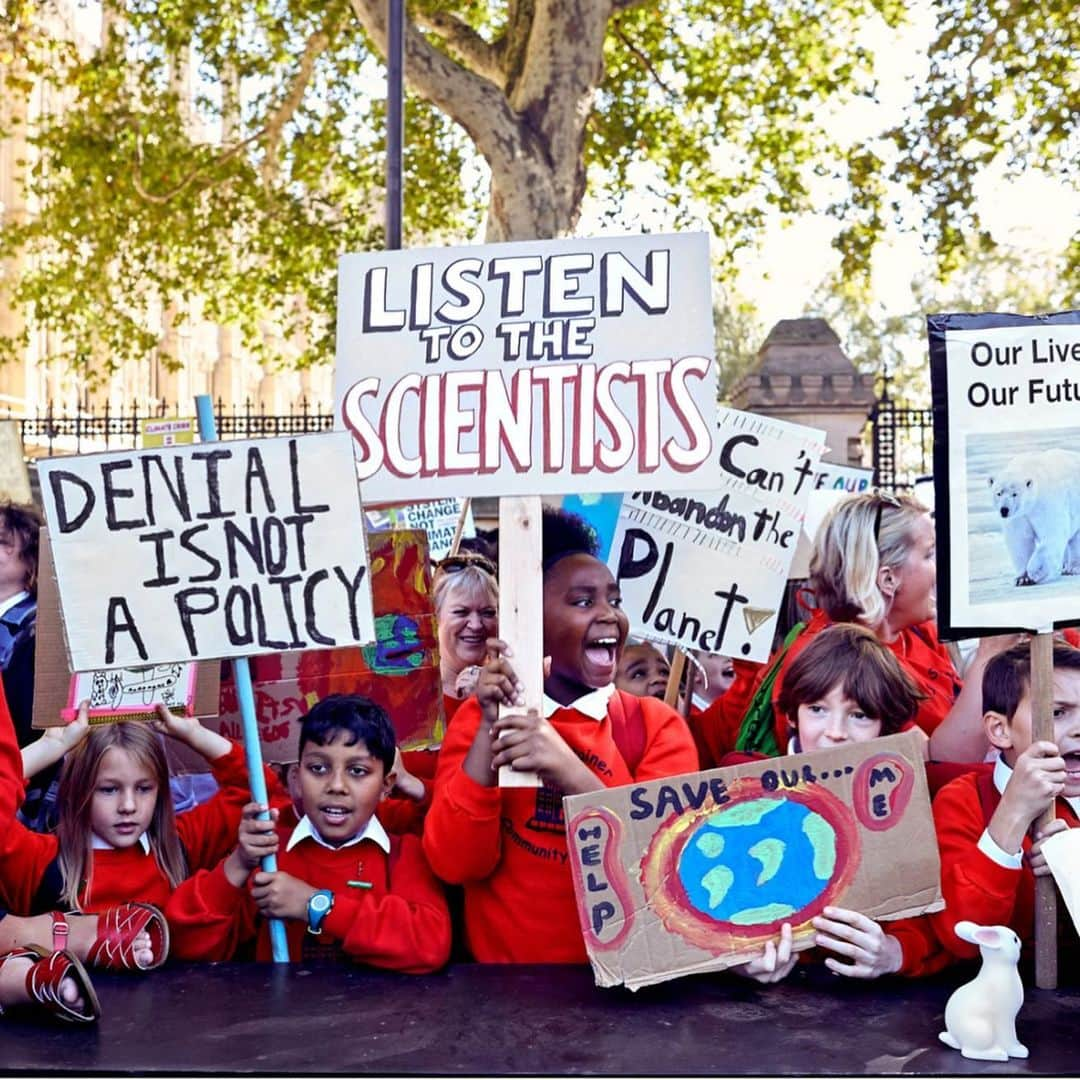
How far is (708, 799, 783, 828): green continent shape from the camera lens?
2.93m

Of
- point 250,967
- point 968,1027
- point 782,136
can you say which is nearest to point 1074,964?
point 968,1027

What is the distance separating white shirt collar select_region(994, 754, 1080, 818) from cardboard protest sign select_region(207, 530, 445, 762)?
156cm

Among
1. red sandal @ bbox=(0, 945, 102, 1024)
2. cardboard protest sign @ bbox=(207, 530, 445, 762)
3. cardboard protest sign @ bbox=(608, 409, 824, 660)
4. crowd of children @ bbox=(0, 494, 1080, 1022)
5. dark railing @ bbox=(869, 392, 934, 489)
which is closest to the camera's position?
red sandal @ bbox=(0, 945, 102, 1024)

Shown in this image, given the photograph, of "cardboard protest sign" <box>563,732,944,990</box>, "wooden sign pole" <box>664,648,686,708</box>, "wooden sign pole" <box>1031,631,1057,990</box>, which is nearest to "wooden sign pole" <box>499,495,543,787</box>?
"cardboard protest sign" <box>563,732,944,990</box>

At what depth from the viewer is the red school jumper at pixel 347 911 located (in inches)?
123

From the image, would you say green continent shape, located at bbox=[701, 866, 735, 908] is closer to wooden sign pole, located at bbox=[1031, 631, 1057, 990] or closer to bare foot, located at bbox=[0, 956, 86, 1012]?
wooden sign pole, located at bbox=[1031, 631, 1057, 990]

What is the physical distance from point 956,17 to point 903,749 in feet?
42.6

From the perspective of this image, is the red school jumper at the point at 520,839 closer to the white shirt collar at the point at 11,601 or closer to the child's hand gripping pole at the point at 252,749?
the child's hand gripping pole at the point at 252,749

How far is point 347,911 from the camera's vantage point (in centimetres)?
317

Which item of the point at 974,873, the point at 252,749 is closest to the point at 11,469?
the point at 252,749

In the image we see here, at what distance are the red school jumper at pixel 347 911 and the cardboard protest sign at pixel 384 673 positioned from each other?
623mm

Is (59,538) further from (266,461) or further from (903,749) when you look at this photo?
(903,749)

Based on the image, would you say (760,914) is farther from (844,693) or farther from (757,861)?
(844,693)

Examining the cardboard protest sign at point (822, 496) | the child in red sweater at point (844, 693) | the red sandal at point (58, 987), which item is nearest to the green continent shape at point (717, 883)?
the child in red sweater at point (844, 693)
